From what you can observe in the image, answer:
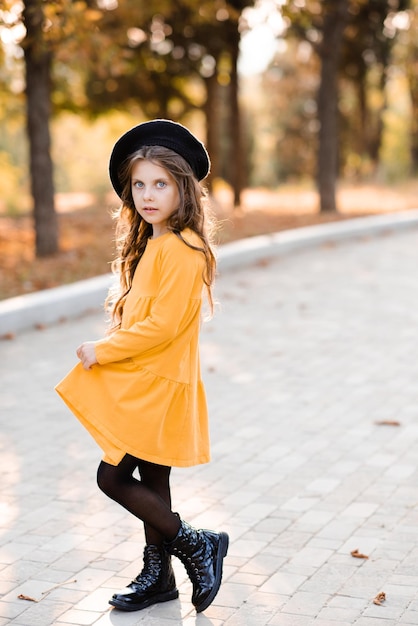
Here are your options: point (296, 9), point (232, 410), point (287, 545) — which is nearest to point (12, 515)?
point (287, 545)

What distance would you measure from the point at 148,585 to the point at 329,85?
51.6 ft

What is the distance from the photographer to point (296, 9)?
14812 millimetres

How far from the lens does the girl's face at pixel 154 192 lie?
351 centimetres

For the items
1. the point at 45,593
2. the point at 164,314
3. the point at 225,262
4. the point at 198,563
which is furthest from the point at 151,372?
the point at 225,262

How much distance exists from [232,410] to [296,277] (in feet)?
20.0

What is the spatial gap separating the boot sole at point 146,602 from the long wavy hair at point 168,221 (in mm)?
1010

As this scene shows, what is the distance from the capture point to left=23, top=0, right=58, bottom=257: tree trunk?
42.9 feet

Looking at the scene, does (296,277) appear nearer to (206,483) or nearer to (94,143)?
(206,483)

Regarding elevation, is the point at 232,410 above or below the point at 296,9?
below

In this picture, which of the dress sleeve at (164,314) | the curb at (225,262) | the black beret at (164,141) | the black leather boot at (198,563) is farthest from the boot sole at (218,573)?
the curb at (225,262)

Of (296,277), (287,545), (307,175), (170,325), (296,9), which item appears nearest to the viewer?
(170,325)

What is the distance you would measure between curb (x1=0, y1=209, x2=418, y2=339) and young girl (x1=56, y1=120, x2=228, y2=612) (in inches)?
201

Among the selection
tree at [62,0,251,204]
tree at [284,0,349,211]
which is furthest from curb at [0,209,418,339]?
tree at [62,0,251,204]

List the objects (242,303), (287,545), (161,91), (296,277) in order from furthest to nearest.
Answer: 1. (161,91)
2. (296,277)
3. (242,303)
4. (287,545)
